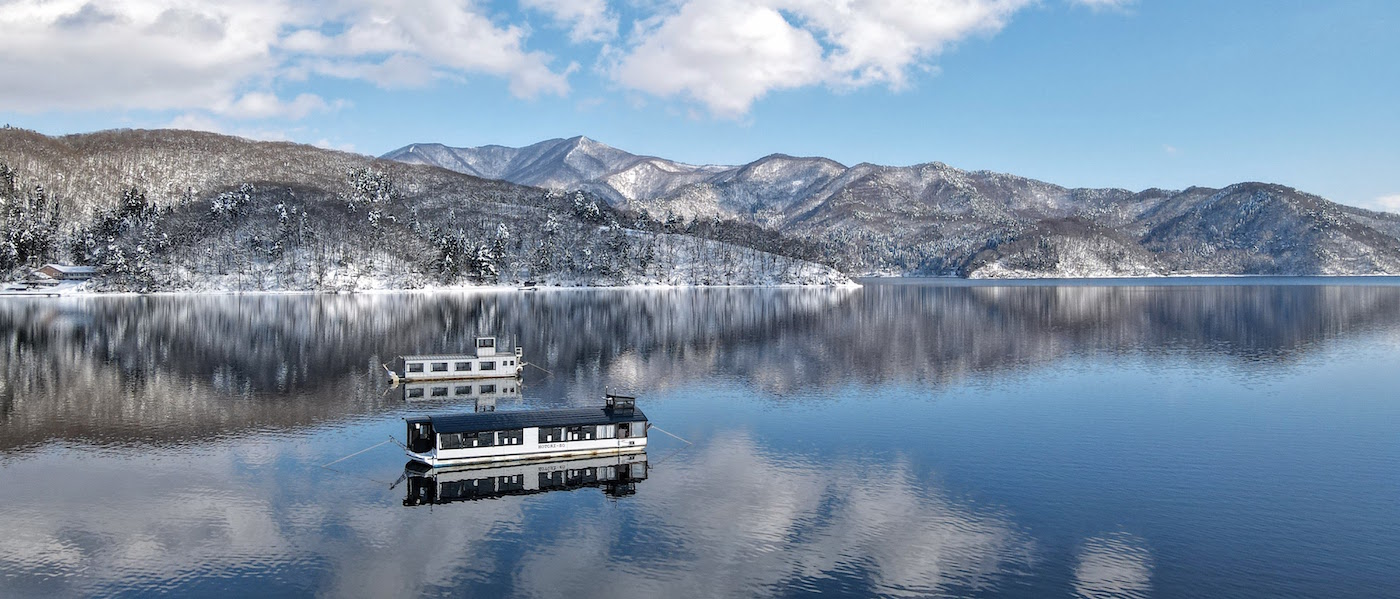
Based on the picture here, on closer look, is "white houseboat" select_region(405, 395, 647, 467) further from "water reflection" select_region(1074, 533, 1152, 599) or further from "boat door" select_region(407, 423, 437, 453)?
"water reflection" select_region(1074, 533, 1152, 599)

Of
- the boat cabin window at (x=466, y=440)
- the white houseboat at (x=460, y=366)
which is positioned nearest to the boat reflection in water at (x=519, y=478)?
the boat cabin window at (x=466, y=440)

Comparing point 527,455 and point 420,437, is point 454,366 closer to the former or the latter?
point 420,437

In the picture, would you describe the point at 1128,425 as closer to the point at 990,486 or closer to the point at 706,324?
the point at 990,486

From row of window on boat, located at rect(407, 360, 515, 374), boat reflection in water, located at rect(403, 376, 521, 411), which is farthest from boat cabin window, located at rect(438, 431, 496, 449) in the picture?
row of window on boat, located at rect(407, 360, 515, 374)

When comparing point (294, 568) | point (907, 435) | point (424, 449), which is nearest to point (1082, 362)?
point (907, 435)

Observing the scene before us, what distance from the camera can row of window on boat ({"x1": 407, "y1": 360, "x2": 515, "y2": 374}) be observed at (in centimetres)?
8062

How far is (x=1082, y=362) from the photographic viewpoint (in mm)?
93812

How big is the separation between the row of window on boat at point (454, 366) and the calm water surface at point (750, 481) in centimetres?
494

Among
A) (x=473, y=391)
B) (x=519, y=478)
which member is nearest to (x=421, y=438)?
(x=519, y=478)

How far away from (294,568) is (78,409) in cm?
4289

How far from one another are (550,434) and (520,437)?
1.82 metres

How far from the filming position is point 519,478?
44781 mm

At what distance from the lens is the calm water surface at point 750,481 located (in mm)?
31766

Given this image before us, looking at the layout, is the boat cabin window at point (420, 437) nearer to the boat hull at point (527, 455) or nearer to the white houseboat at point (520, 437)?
the white houseboat at point (520, 437)
